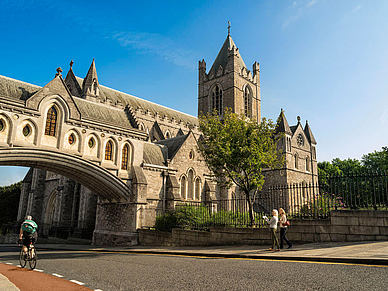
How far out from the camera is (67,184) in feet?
90.4

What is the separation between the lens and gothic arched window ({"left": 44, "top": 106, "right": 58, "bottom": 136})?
16266 millimetres

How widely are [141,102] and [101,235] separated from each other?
2332cm

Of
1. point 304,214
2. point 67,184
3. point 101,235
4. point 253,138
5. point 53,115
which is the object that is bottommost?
point 101,235

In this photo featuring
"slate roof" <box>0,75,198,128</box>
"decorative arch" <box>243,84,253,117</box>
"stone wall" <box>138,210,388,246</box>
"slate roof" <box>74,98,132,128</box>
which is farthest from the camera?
"decorative arch" <box>243,84,253,117</box>

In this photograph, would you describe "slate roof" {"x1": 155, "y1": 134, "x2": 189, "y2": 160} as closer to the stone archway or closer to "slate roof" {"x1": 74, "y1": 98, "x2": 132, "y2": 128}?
"slate roof" {"x1": 74, "y1": 98, "x2": 132, "y2": 128}

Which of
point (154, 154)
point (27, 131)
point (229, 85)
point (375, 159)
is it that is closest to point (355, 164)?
point (375, 159)

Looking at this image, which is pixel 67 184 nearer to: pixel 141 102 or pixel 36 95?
pixel 36 95

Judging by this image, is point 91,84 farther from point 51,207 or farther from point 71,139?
point 71,139

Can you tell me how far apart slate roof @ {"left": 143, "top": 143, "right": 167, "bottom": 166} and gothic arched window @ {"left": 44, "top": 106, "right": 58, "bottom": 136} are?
694cm

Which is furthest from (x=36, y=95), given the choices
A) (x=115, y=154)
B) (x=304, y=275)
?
(x=304, y=275)

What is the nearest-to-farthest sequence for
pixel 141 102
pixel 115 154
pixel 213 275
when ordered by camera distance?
pixel 213 275 < pixel 115 154 < pixel 141 102

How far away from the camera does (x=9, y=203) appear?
44.9 meters

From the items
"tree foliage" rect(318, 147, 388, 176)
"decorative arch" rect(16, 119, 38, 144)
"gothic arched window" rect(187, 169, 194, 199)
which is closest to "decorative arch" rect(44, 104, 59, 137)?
"decorative arch" rect(16, 119, 38, 144)

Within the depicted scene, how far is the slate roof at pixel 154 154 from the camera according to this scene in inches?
870
